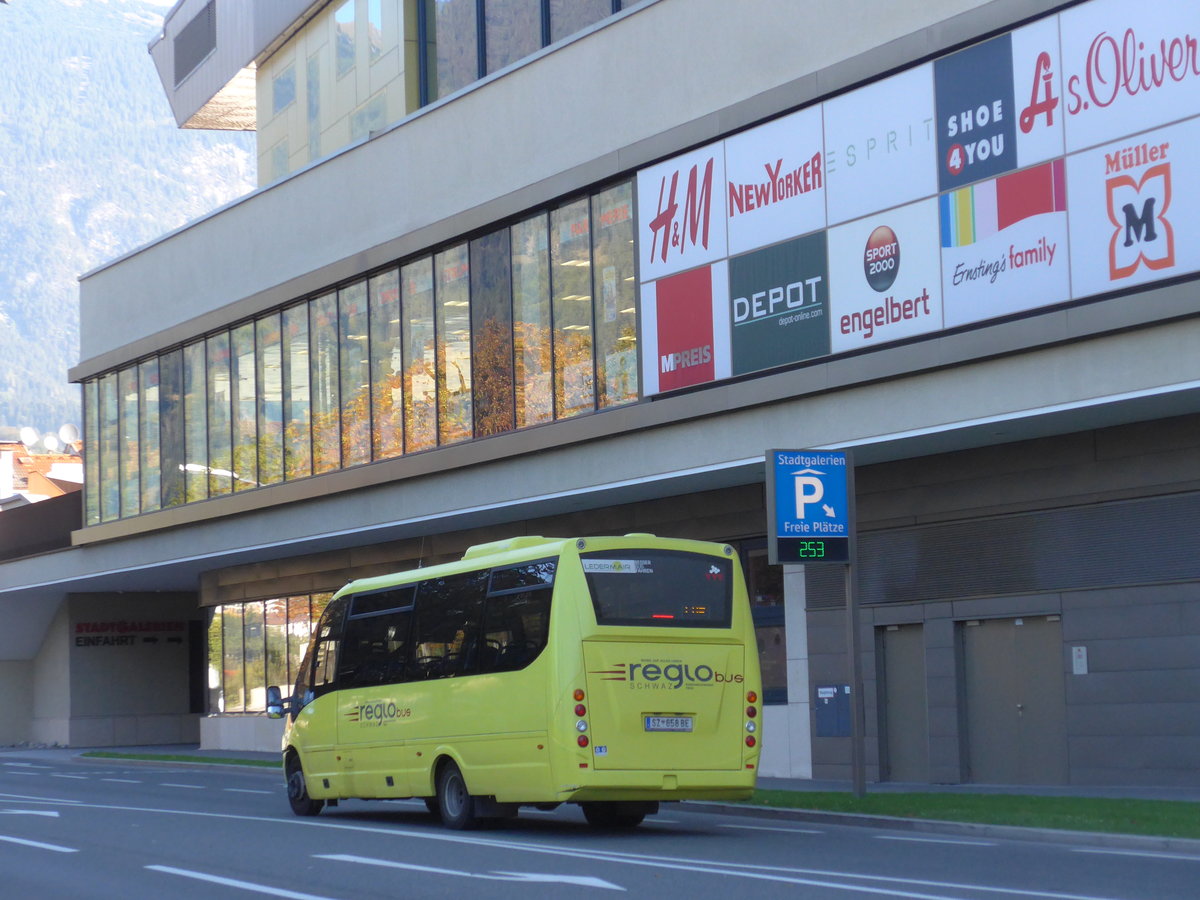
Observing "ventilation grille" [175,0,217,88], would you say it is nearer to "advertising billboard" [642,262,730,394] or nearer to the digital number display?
"advertising billboard" [642,262,730,394]

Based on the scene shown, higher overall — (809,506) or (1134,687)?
(809,506)

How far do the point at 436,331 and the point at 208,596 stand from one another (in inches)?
626

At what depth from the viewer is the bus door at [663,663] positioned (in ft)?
52.7

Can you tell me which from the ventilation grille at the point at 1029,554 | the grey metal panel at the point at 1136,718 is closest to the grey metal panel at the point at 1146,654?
the grey metal panel at the point at 1136,718

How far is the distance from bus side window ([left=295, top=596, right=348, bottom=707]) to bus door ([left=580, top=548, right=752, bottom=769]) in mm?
5200

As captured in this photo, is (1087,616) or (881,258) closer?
(1087,616)

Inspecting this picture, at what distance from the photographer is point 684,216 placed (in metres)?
25.2

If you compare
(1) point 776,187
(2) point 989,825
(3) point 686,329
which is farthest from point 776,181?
(2) point 989,825

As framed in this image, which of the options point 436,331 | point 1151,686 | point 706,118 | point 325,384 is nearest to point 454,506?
point 436,331

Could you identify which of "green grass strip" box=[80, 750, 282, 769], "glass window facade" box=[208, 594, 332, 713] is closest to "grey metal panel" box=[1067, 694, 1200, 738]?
"green grass strip" box=[80, 750, 282, 769]

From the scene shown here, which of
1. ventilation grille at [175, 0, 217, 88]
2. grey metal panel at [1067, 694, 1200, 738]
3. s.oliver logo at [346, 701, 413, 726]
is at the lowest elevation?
grey metal panel at [1067, 694, 1200, 738]

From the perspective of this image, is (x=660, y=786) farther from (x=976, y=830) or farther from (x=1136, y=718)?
(x=1136, y=718)

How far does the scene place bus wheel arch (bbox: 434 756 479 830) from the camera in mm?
17328

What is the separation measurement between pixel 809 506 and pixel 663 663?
446 cm
